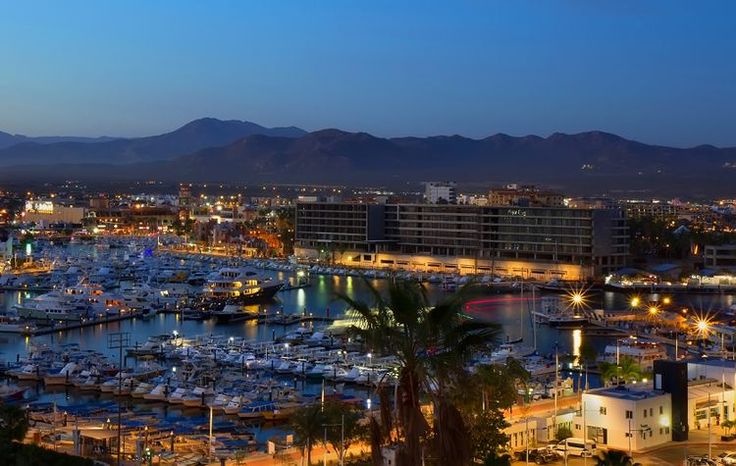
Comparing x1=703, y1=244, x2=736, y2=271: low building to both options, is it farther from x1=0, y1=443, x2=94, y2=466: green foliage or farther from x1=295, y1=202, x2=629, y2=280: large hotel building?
x1=0, y1=443, x2=94, y2=466: green foliage

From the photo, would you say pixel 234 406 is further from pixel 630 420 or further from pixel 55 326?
pixel 55 326

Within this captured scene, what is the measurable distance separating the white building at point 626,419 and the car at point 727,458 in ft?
2.93

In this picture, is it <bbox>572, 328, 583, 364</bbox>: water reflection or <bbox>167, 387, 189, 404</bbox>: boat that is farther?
<bbox>572, 328, 583, 364</bbox>: water reflection

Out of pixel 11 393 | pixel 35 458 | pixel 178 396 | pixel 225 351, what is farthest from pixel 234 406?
pixel 35 458

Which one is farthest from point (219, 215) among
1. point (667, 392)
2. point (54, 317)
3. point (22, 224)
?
point (667, 392)

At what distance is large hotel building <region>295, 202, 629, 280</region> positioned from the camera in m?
44.2

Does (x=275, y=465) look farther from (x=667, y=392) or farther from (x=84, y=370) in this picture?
(x=84, y=370)

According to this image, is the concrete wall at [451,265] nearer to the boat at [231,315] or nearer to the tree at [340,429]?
the boat at [231,315]

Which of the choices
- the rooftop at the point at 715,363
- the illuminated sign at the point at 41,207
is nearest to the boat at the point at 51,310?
the rooftop at the point at 715,363

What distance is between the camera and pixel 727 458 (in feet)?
36.3

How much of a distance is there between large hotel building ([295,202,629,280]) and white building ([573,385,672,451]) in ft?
102

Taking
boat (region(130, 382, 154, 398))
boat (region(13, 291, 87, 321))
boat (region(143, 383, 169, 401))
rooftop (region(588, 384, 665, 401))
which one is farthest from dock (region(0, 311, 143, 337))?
rooftop (region(588, 384, 665, 401))

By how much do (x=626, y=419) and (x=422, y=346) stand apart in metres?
7.01

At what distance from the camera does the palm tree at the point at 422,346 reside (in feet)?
18.5
